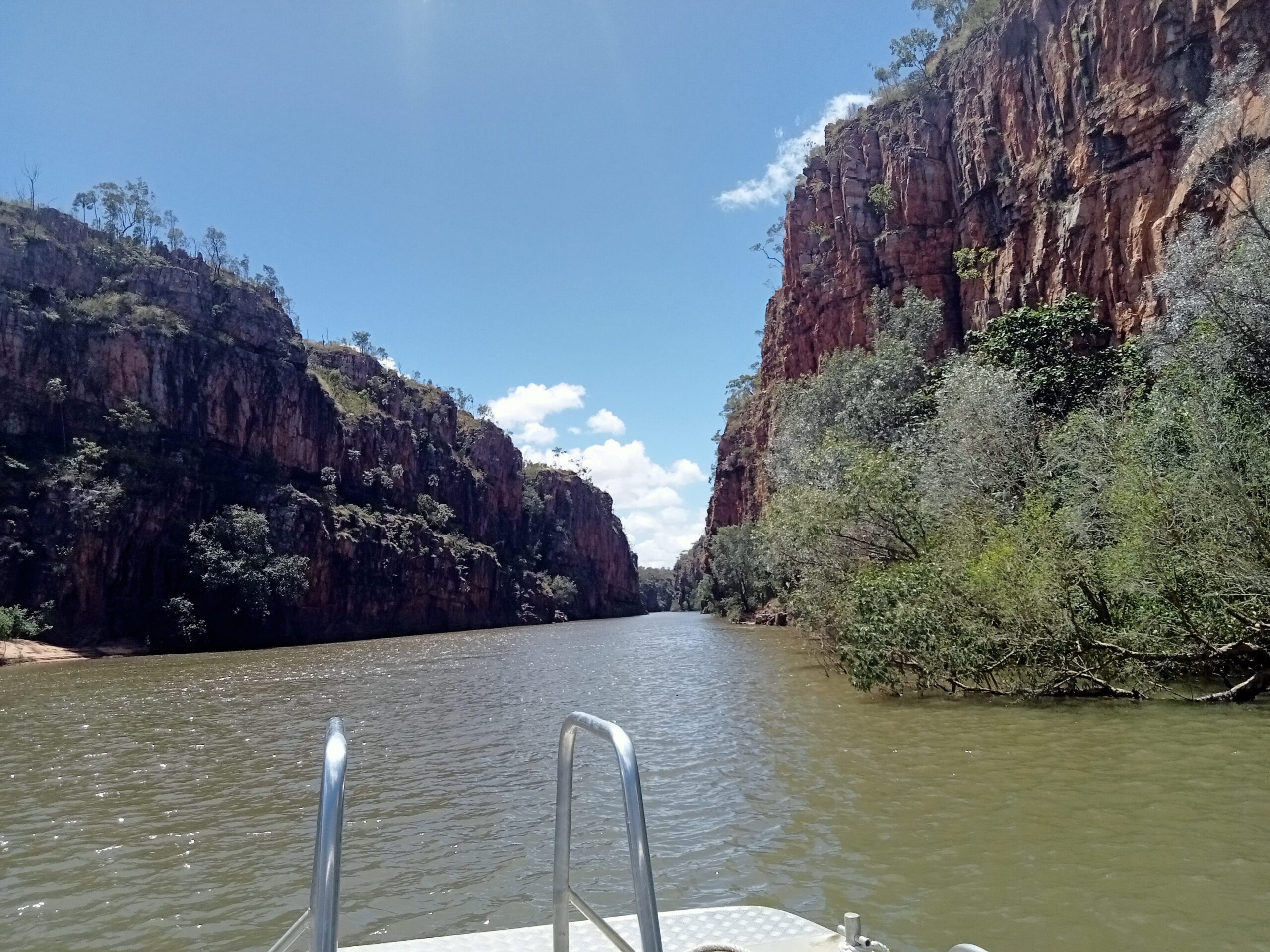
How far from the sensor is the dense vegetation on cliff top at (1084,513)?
13.3 metres

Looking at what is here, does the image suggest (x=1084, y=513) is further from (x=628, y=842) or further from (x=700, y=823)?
(x=628, y=842)

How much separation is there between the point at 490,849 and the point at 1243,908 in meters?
6.49

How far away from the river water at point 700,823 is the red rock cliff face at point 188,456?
160 ft

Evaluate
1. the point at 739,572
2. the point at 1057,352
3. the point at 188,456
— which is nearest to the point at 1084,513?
the point at 1057,352

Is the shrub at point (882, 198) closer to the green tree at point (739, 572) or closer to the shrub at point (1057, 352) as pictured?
the shrub at point (1057, 352)

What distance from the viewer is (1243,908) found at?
5.77 meters

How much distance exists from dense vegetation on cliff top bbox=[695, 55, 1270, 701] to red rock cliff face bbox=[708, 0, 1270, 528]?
3.33 meters

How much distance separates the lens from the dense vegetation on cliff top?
1327 cm

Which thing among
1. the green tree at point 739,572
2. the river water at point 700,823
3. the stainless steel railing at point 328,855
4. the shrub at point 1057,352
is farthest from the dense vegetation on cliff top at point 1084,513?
the green tree at point 739,572

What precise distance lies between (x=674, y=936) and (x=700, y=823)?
4.81 m

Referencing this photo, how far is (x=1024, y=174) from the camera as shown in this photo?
139 feet

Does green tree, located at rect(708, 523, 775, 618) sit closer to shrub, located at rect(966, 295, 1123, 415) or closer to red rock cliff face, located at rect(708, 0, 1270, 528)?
red rock cliff face, located at rect(708, 0, 1270, 528)

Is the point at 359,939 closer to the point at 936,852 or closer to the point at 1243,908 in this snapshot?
the point at 936,852

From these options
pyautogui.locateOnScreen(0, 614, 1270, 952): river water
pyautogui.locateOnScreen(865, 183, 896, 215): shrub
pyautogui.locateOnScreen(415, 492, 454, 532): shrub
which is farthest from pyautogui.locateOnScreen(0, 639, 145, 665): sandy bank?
pyautogui.locateOnScreen(865, 183, 896, 215): shrub
